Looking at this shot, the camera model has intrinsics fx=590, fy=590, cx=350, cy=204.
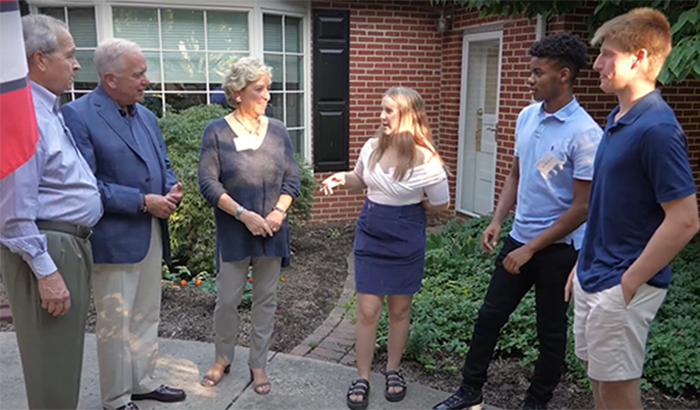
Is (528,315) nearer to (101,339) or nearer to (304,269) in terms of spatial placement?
(304,269)

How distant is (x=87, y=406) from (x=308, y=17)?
206 inches

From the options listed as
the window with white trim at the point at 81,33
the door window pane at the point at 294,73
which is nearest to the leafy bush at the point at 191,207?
the window with white trim at the point at 81,33

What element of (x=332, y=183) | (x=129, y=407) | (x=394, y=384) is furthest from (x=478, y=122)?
(x=129, y=407)

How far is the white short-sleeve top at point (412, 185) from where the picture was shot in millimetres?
2982

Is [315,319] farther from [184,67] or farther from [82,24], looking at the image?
[82,24]

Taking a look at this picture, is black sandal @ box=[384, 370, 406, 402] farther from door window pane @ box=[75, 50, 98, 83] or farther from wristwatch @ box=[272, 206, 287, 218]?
door window pane @ box=[75, 50, 98, 83]

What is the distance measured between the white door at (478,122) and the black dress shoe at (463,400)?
14.0 feet

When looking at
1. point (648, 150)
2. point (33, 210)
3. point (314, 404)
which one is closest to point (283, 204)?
point (314, 404)

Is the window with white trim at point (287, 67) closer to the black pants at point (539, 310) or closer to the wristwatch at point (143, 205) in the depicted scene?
the wristwatch at point (143, 205)

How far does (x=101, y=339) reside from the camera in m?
2.84

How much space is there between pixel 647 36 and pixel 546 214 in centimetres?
96

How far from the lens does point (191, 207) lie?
5020 millimetres

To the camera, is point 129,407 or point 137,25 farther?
point 137,25

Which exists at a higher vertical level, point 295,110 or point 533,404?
point 295,110
